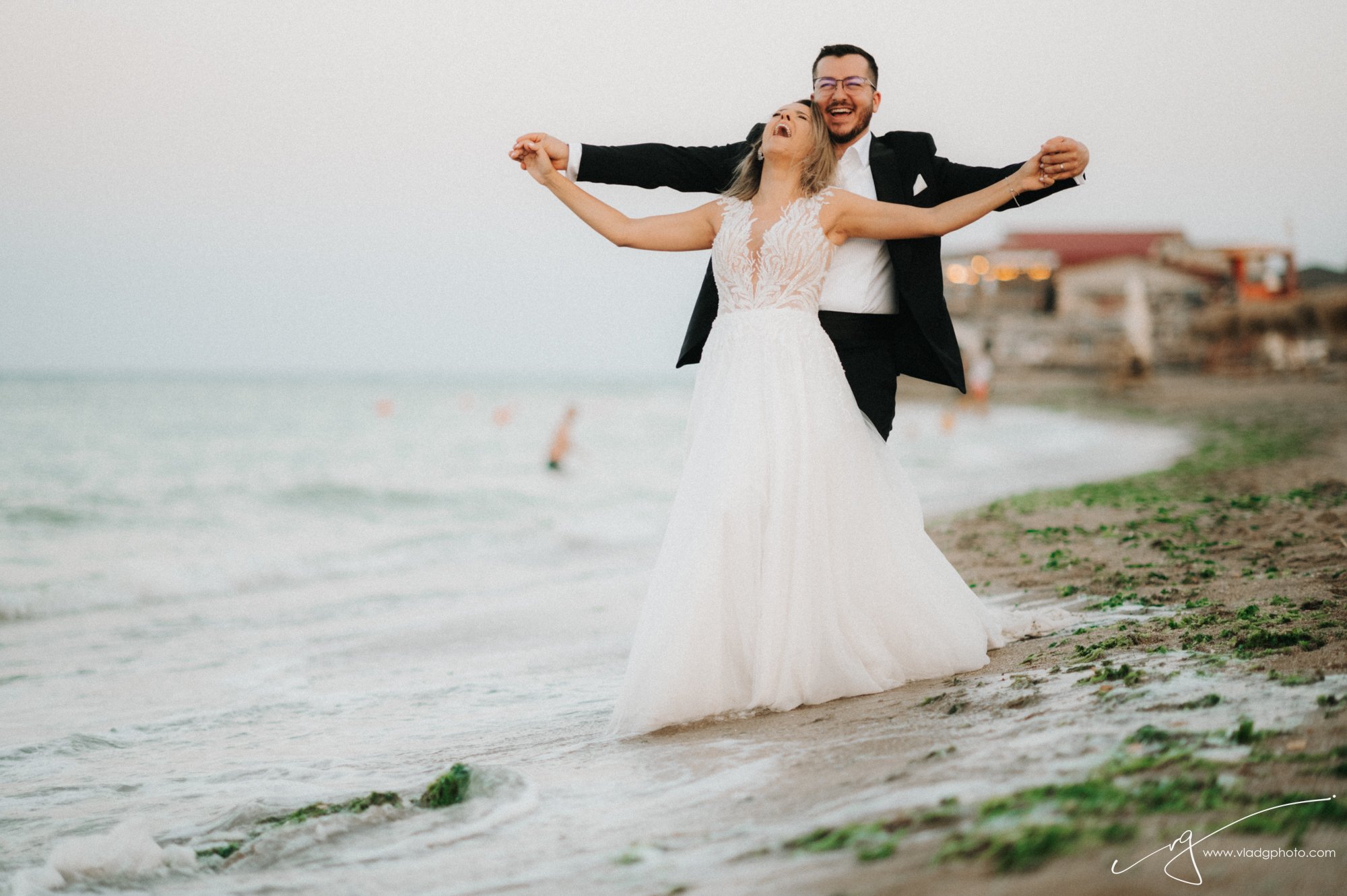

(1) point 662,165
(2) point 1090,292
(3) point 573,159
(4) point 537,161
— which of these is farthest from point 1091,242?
(4) point 537,161

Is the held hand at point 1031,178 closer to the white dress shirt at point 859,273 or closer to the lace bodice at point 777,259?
the white dress shirt at point 859,273

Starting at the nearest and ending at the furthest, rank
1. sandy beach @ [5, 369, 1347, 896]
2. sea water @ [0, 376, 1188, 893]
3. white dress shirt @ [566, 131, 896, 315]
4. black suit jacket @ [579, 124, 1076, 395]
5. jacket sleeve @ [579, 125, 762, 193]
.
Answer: sandy beach @ [5, 369, 1347, 896]
sea water @ [0, 376, 1188, 893]
black suit jacket @ [579, 124, 1076, 395]
white dress shirt @ [566, 131, 896, 315]
jacket sleeve @ [579, 125, 762, 193]

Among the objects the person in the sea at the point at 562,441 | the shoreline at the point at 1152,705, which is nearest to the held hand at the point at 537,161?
the shoreline at the point at 1152,705

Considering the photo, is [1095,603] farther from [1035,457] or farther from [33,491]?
[33,491]

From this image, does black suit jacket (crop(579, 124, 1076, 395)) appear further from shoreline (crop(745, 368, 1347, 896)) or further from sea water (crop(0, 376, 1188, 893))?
sea water (crop(0, 376, 1188, 893))

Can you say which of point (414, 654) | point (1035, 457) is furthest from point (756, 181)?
point (1035, 457)

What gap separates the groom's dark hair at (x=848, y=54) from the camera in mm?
4078

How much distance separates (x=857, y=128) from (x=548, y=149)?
1.25 metres

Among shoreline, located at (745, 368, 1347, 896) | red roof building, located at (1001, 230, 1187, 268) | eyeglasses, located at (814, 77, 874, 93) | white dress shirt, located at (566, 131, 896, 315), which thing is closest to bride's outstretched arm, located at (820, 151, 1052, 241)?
white dress shirt, located at (566, 131, 896, 315)

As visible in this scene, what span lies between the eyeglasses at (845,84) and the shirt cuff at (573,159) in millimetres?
999

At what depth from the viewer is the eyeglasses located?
403 cm

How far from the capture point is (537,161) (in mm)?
4094

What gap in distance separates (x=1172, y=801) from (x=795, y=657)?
1.63m

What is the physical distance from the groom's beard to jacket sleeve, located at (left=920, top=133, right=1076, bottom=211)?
23 centimetres
